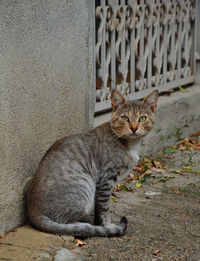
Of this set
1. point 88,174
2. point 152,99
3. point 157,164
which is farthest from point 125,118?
point 157,164

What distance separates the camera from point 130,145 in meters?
4.51

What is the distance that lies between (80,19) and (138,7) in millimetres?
1884

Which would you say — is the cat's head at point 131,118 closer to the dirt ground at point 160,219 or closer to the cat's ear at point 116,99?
the cat's ear at point 116,99

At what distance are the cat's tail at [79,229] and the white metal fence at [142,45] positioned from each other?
2020 millimetres

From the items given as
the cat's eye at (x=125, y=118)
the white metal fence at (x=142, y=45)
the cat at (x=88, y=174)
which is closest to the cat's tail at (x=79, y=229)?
the cat at (x=88, y=174)

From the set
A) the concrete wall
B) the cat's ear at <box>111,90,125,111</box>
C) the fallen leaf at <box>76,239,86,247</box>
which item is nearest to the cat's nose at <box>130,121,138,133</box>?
the cat's ear at <box>111,90,125,111</box>

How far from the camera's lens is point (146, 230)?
4.39 metres

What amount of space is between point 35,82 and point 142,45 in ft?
9.68

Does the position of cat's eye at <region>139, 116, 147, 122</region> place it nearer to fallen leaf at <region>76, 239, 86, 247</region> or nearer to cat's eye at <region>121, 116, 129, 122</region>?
cat's eye at <region>121, 116, 129, 122</region>

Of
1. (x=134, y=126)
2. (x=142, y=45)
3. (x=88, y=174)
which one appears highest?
(x=142, y=45)

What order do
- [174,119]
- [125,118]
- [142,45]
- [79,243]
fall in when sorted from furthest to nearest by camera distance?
[174,119] < [142,45] < [125,118] < [79,243]

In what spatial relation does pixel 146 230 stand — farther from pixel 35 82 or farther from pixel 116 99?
pixel 35 82

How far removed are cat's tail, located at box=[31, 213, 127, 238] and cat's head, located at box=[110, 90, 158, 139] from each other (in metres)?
0.88

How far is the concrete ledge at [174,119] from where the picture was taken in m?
6.70
